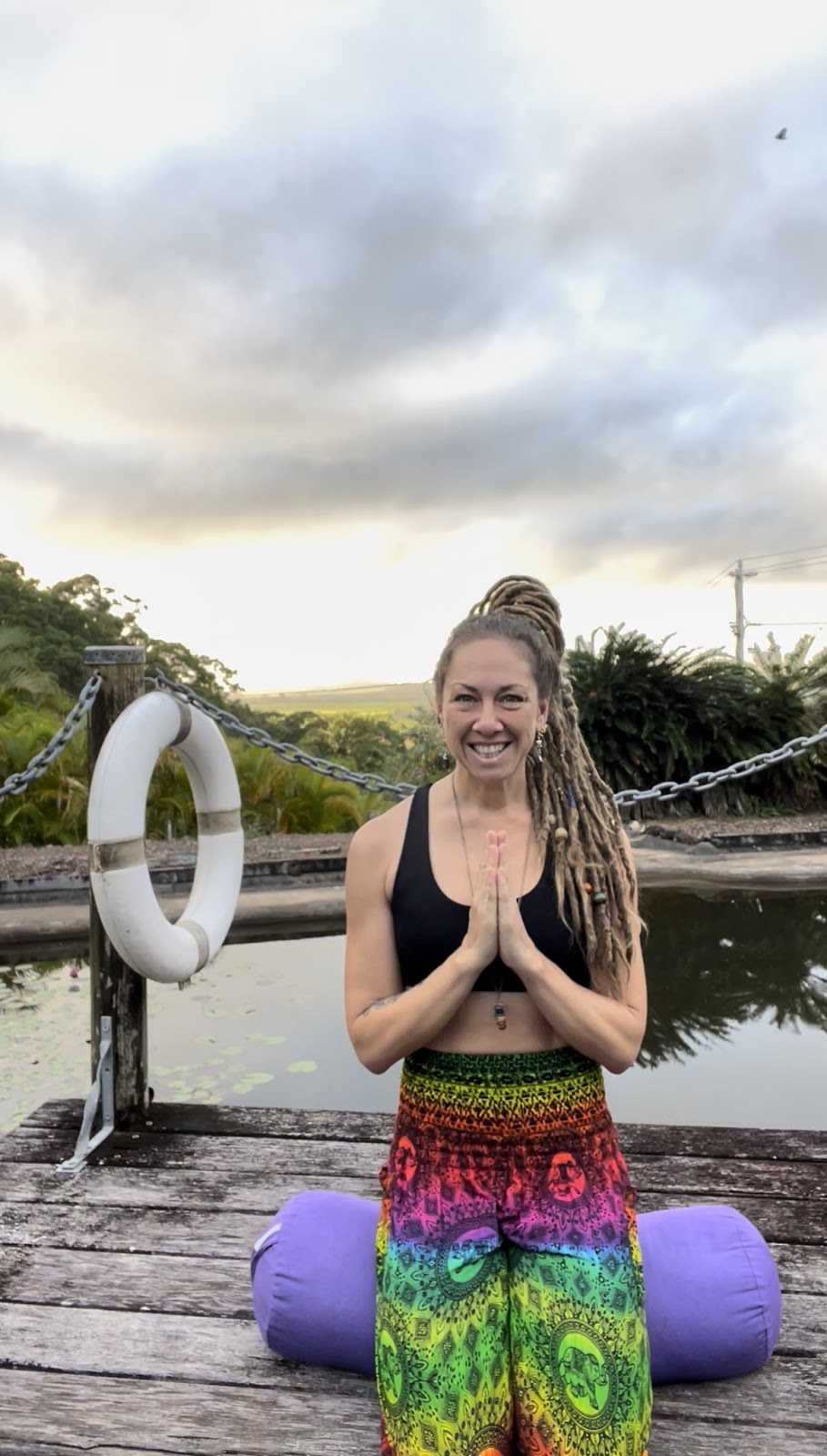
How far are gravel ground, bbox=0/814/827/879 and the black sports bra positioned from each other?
6145 millimetres

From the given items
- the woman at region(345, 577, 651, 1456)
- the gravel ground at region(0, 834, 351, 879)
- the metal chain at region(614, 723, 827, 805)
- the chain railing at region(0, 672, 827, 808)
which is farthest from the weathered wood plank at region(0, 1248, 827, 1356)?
the gravel ground at region(0, 834, 351, 879)

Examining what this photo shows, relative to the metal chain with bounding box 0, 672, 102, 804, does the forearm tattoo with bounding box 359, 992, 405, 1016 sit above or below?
below

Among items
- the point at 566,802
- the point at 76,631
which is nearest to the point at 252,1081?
the point at 566,802

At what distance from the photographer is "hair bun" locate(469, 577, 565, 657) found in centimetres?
195

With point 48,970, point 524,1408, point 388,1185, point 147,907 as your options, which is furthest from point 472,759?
point 48,970

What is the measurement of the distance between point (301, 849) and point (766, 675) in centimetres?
732

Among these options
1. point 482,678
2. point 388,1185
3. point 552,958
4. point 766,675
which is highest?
point 766,675

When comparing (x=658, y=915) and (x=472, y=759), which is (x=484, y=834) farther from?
(x=658, y=915)

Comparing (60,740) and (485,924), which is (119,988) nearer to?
(60,740)

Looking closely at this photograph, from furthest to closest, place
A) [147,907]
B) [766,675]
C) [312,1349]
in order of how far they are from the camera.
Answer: [766,675] → [147,907] → [312,1349]

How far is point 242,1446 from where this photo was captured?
1.79 metres

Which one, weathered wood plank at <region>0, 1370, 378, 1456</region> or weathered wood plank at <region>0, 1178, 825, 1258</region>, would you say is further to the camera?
weathered wood plank at <region>0, 1178, 825, 1258</region>

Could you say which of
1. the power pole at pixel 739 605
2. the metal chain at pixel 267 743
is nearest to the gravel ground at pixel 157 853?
the metal chain at pixel 267 743

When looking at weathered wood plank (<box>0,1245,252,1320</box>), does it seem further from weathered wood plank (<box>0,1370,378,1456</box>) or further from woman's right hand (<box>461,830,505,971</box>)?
woman's right hand (<box>461,830,505,971</box>)
